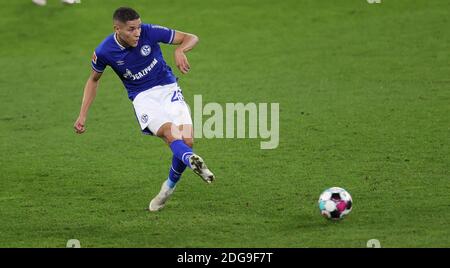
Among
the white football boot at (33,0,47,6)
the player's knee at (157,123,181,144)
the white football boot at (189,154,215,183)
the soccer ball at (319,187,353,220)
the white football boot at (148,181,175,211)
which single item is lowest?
the soccer ball at (319,187,353,220)

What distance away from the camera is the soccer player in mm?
9992

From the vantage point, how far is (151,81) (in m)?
10.2

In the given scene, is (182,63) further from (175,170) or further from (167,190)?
(167,190)

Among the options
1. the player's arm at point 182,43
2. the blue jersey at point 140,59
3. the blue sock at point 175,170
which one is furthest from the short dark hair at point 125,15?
the blue sock at point 175,170

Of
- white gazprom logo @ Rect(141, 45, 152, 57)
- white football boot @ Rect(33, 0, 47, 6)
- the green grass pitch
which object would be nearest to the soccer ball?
the green grass pitch

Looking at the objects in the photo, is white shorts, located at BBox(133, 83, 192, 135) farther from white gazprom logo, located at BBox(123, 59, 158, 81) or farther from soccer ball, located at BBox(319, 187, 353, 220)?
soccer ball, located at BBox(319, 187, 353, 220)

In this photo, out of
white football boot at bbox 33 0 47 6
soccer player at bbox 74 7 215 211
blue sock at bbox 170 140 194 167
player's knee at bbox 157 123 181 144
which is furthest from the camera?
white football boot at bbox 33 0 47 6

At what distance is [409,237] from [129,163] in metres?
5.53

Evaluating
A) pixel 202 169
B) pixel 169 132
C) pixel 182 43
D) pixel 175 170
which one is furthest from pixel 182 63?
pixel 175 170

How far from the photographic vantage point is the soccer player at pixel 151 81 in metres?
9.99

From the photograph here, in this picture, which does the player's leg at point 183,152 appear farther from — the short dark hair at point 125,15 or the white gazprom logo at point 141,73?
the short dark hair at point 125,15
